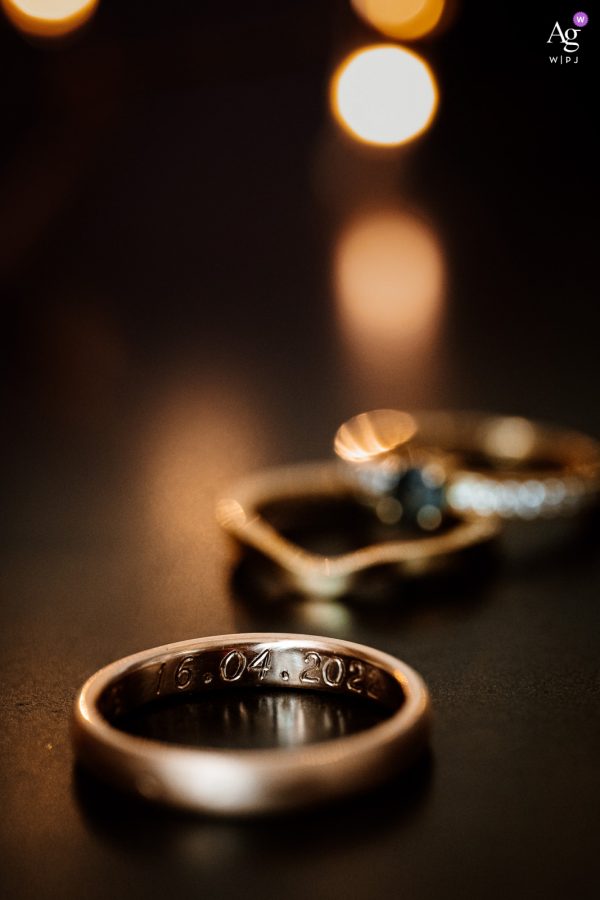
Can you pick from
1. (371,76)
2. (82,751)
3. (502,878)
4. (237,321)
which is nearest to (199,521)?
(82,751)

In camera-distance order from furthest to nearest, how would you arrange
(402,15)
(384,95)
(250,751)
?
1. (402,15)
2. (384,95)
3. (250,751)

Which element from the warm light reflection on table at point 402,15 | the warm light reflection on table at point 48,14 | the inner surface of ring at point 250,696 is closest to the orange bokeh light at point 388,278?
the warm light reflection on table at point 402,15

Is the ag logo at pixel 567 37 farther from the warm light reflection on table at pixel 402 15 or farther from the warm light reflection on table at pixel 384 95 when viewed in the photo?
the warm light reflection on table at pixel 402 15

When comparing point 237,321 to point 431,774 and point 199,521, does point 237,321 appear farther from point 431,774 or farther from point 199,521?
point 431,774

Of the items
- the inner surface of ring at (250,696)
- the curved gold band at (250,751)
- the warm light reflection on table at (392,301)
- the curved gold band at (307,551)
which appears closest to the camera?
the curved gold band at (250,751)

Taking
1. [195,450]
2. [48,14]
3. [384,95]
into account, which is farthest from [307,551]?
[48,14]

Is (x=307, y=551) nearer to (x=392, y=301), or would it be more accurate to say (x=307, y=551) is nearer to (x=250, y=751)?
(x=250, y=751)

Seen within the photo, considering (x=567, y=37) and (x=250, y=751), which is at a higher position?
(x=567, y=37)

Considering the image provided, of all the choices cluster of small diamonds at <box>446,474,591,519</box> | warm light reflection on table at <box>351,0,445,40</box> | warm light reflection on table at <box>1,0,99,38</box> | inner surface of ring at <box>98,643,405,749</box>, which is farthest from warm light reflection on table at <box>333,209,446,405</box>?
inner surface of ring at <box>98,643,405,749</box>
